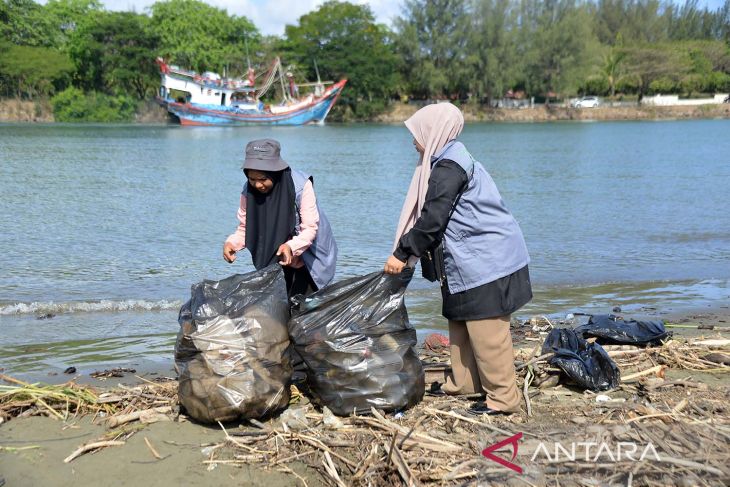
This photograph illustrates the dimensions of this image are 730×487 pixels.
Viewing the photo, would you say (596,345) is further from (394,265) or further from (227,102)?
(227,102)

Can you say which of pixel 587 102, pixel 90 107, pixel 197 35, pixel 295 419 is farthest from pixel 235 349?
pixel 587 102

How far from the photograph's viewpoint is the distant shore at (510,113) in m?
67.1

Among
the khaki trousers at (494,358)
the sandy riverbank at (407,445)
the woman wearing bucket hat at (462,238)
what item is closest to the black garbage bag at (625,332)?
the sandy riverbank at (407,445)

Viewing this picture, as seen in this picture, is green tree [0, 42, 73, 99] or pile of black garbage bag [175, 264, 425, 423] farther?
green tree [0, 42, 73, 99]

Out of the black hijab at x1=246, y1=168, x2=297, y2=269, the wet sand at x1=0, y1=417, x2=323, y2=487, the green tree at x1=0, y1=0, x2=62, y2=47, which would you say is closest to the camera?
the wet sand at x1=0, y1=417, x2=323, y2=487

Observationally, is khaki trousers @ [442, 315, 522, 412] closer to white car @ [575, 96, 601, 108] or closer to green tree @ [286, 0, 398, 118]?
green tree @ [286, 0, 398, 118]

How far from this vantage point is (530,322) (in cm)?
662

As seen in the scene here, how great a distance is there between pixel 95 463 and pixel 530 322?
14.0 feet

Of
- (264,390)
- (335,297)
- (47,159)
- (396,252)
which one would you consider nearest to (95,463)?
(264,390)

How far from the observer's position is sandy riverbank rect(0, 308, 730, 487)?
10.2 ft

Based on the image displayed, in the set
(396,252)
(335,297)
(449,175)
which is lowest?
(335,297)

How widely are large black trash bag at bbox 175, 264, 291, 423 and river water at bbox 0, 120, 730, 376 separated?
79.2 inches

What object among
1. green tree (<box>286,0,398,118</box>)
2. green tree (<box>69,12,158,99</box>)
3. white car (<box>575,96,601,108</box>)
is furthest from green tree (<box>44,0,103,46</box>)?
white car (<box>575,96,601,108</box>)

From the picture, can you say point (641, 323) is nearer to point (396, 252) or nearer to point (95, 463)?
point (396, 252)
